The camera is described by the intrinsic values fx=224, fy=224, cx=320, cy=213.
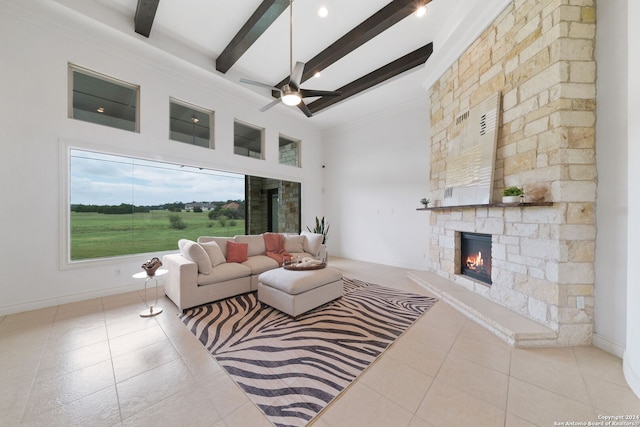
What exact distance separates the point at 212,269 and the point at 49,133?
9.81 ft

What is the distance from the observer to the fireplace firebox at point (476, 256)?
3234 mm

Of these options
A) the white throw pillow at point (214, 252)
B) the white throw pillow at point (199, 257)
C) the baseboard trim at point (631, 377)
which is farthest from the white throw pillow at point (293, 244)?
the baseboard trim at point (631, 377)

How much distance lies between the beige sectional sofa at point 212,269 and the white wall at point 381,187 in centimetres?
306

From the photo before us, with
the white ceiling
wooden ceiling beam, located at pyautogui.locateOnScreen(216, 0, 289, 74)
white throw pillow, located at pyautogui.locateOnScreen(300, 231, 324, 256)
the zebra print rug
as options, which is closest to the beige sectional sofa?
the zebra print rug

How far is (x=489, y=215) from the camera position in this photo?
304cm

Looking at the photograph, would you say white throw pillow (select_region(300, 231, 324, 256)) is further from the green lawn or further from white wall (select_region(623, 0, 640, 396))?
white wall (select_region(623, 0, 640, 396))

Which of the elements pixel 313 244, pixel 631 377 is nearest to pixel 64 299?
pixel 313 244

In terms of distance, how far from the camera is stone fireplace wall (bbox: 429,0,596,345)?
7.27 feet

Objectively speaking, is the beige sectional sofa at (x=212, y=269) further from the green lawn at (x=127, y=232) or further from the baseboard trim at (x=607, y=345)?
the baseboard trim at (x=607, y=345)

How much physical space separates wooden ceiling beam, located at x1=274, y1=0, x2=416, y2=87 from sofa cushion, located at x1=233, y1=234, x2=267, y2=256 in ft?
11.3

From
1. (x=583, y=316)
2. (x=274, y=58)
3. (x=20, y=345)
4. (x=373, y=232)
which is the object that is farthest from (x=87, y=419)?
(x=373, y=232)

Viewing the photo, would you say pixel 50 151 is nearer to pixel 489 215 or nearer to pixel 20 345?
pixel 20 345

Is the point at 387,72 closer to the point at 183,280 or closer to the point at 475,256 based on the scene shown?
the point at 475,256

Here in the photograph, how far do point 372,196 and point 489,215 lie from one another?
129 inches
